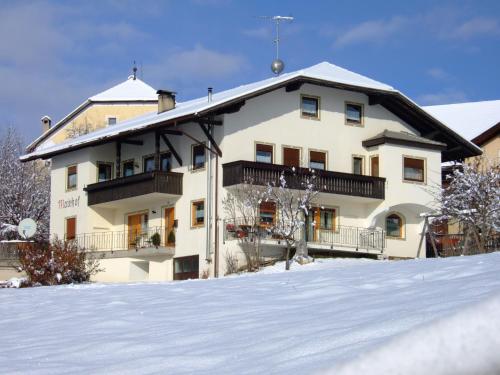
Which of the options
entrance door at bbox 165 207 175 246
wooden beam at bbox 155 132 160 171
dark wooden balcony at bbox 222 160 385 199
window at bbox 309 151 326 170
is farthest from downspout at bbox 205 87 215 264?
window at bbox 309 151 326 170

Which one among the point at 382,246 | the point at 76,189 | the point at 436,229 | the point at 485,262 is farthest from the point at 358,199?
the point at 485,262

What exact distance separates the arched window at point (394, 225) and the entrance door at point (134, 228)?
10041 millimetres

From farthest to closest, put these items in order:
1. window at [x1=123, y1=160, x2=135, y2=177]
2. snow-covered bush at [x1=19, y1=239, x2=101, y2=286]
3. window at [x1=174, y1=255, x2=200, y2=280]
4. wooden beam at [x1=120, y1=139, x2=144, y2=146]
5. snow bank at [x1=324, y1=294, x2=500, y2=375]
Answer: window at [x1=123, y1=160, x2=135, y2=177] → wooden beam at [x1=120, y1=139, x2=144, y2=146] → window at [x1=174, y1=255, x2=200, y2=280] → snow-covered bush at [x1=19, y1=239, x2=101, y2=286] → snow bank at [x1=324, y1=294, x2=500, y2=375]

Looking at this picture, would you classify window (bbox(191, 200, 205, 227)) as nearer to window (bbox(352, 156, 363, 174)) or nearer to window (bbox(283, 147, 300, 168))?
window (bbox(283, 147, 300, 168))

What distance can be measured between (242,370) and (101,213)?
34.6 metres

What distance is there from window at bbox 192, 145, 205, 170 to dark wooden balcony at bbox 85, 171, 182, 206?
0.90m

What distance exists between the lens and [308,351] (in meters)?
6.82

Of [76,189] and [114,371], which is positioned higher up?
[76,189]

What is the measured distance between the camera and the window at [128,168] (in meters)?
40.1

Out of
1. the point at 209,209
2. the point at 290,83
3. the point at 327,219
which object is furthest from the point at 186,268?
the point at 290,83

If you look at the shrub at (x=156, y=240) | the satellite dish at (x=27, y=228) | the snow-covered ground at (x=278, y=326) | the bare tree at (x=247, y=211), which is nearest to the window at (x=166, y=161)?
the shrub at (x=156, y=240)

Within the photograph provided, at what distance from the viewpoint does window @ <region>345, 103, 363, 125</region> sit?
38219 millimetres

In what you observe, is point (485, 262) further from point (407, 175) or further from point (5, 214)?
point (5, 214)

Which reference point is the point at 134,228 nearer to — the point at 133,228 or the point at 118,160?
the point at 133,228
